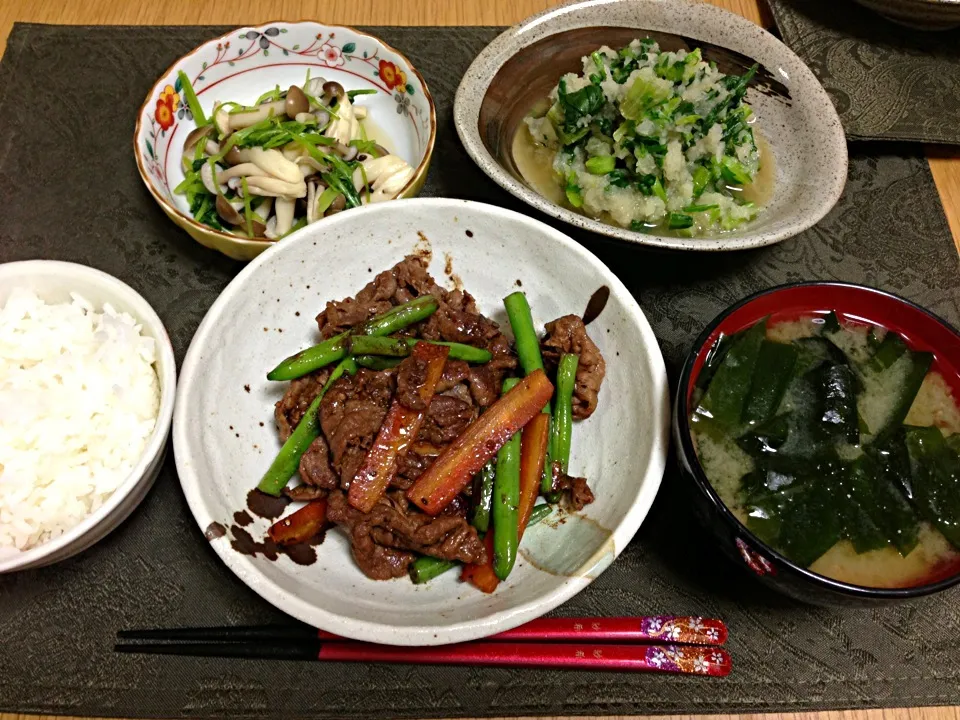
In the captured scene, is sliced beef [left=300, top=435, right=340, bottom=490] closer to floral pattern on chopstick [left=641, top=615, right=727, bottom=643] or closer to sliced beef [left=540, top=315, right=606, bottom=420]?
sliced beef [left=540, top=315, right=606, bottom=420]

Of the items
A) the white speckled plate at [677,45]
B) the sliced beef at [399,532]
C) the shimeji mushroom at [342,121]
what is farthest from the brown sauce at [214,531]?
the shimeji mushroom at [342,121]

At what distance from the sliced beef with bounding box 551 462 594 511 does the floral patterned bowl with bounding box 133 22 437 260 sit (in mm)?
1165

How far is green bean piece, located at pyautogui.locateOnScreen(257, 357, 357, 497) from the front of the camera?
6.06 feet

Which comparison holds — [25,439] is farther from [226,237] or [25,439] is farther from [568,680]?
[568,680]

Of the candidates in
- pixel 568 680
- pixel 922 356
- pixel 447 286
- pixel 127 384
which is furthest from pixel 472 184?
pixel 568 680

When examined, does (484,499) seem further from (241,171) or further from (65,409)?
(241,171)

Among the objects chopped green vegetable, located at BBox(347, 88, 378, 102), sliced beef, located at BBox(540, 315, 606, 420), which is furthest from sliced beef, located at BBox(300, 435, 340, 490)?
chopped green vegetable, located at BBox(347, 88, 378, 102)

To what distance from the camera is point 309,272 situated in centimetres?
211

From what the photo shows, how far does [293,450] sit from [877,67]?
3.06 m

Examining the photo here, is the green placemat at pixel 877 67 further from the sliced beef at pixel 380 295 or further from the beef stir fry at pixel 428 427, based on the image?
the sliced beef at pixel 380 295

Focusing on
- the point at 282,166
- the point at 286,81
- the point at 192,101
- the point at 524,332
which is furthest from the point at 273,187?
the point at 524,332

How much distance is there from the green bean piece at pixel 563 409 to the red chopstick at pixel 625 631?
44cm

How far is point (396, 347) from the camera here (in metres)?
1.90

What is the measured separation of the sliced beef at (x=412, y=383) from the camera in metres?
1.79
